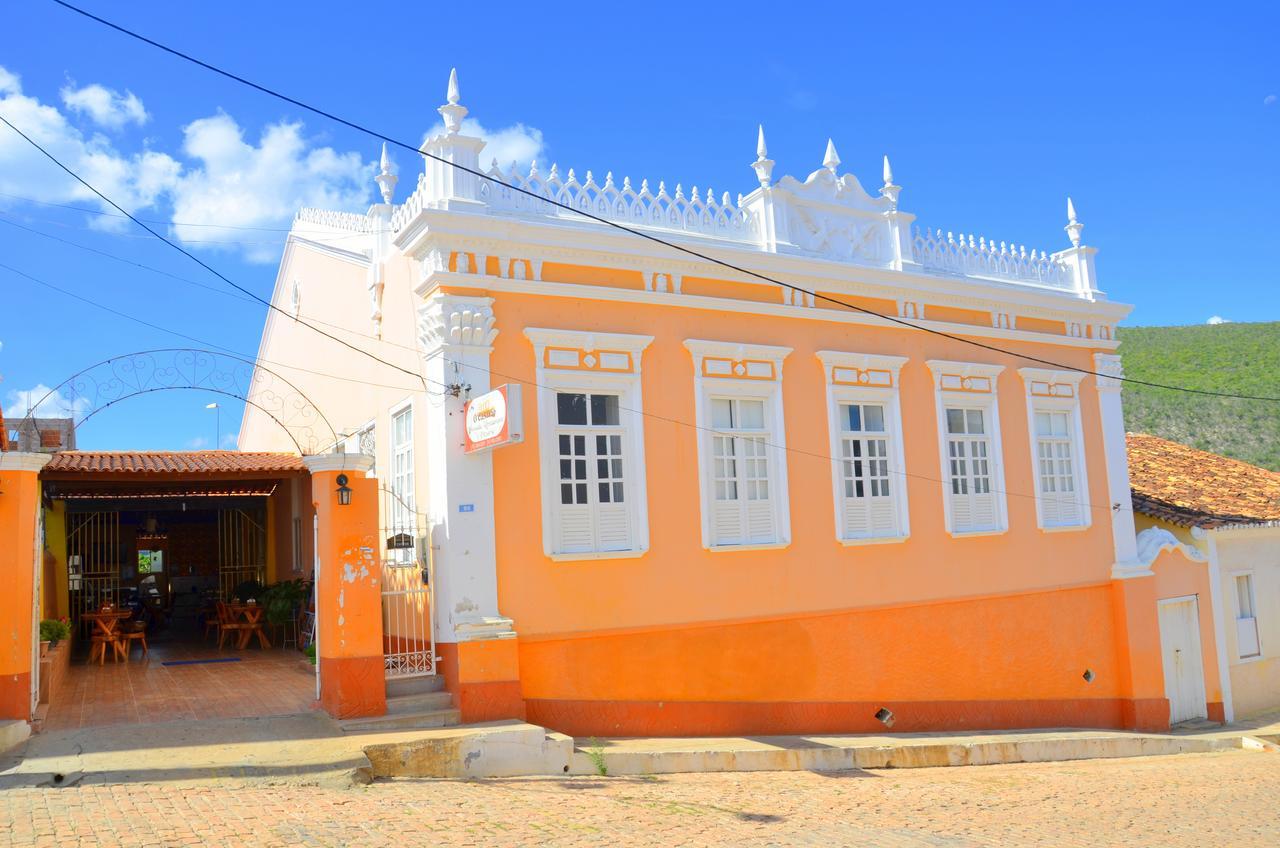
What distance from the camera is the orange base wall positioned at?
10.6m

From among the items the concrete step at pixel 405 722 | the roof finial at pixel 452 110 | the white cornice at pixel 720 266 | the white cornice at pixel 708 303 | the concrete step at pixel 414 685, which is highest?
the roof finial at pixel 452 110

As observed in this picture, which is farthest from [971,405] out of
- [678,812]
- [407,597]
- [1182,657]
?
[678,812]

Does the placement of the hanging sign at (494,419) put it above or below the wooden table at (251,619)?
above

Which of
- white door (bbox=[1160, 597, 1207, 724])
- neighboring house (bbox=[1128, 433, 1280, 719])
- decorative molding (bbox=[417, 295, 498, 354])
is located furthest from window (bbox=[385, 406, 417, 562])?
white door (bbox=[1160, 597, 1207, 724])

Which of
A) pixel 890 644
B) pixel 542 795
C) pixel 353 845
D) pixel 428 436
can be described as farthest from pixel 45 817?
pixel 890 644

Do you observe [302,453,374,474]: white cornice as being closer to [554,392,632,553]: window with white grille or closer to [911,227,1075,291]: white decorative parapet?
[554,392,632,553]: window with white grille

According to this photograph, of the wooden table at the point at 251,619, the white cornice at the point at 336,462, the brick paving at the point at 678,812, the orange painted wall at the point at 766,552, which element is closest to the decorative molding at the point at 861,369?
A: the orange painted wall at the point at 766,552

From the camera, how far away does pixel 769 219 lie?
42.4 ft

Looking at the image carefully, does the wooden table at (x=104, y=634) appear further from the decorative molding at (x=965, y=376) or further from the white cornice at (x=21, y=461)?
the decorative molding at (x=965, y=376)

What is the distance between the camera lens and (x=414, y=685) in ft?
33.0

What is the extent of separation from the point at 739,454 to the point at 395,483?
3.99m

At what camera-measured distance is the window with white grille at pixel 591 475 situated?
10812 millimetres

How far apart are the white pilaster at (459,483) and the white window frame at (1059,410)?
849 centimetres

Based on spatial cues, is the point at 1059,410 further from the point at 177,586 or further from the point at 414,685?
the point at 177,586
